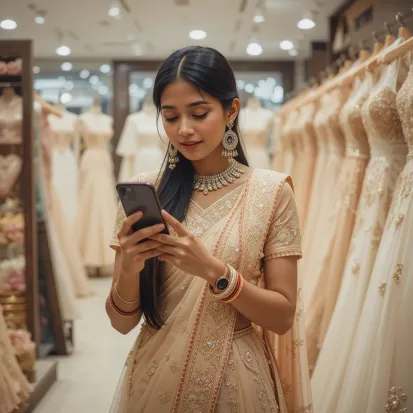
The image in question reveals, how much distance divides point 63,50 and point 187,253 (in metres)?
6.44

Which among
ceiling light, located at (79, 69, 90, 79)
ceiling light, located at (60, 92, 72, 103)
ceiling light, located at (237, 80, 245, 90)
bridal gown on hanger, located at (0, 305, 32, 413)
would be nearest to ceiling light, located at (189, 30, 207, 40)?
ceiling light, located at (237, 80, 245, 90)

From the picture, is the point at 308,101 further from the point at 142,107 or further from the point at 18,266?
the point at 142,107

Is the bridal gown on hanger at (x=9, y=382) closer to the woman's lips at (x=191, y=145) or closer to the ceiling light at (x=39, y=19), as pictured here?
the woman's lips at (x=191, y=145)

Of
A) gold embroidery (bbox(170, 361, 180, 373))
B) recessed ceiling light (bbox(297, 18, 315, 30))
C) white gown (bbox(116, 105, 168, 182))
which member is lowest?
gold embroidery (bbox(170, 361, 180, 373))

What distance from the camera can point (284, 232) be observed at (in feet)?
4.69

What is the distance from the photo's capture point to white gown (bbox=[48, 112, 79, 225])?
736 centimetres

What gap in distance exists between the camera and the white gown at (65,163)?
7.36 metres

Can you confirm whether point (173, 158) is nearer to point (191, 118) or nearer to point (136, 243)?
point (191, 118)

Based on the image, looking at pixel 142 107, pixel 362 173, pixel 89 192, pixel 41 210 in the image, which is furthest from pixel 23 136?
pixel 142 107

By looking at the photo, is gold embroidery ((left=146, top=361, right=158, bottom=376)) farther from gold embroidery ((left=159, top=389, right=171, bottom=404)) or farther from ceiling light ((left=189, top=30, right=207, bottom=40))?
ceiling light ((left=189, top=30, right=207, bottom=40))

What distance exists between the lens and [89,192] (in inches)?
294

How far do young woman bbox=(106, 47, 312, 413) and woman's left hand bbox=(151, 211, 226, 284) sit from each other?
0.13 ft

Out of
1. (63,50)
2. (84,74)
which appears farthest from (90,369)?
(84,74)

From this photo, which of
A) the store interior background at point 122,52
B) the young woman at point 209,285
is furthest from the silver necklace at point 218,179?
the store interior background at point 122,52
